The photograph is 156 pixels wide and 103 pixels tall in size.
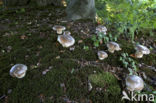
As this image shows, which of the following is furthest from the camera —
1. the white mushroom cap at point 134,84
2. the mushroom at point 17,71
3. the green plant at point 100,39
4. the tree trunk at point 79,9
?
the tree trunk at point 79,9

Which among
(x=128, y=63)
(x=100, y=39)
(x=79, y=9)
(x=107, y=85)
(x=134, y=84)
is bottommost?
(x=107, y=85)

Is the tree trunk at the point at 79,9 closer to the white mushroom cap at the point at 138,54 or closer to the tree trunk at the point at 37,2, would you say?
the tree trunk at the point at 37,2

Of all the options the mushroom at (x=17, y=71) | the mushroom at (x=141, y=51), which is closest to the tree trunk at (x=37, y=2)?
the mushroom at (x=17, y=71)

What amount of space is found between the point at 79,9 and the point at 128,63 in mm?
4126

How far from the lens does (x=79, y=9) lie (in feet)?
19.9

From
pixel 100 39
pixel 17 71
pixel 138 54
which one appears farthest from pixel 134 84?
pixel 17 71

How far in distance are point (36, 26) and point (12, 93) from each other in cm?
366

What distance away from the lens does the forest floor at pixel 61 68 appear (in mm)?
2578

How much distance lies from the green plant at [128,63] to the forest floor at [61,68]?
14 centimetres

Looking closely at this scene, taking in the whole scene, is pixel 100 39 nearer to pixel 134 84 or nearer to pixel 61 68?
pixel 61 68

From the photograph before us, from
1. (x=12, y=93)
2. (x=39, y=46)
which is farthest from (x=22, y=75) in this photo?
(x=39, y=46)

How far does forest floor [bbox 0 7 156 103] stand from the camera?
258cm

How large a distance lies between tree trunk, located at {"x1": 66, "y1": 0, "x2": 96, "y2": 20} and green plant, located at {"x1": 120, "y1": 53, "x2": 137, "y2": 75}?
3624mm

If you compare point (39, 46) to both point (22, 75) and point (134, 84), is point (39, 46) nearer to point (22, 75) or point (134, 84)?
point (22, 75)
